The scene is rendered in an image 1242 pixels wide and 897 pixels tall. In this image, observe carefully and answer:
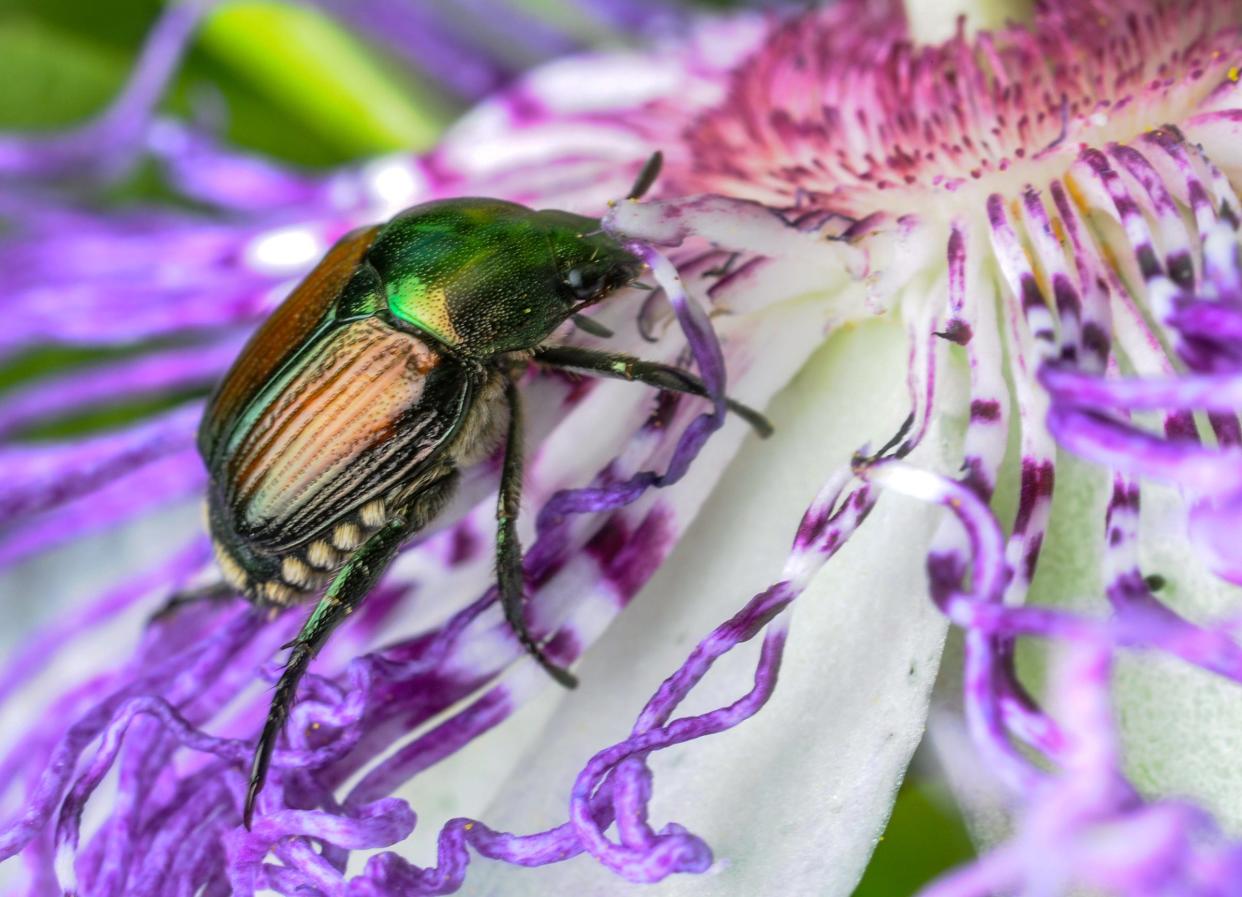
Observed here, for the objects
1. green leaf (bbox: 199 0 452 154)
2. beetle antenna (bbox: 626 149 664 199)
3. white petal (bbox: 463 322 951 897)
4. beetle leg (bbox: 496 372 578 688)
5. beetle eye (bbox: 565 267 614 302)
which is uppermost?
green leaf (bbox: 199 0 452 154)

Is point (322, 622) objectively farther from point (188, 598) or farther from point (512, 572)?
point (188, 598)

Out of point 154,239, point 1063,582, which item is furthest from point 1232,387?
point 154,239

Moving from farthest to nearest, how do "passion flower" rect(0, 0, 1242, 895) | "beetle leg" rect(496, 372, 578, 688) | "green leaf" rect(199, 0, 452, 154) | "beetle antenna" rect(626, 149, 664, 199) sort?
"green leaf" rect(199, 0, 452, 154)
"beetle antenna" rect(626, 149, 664, 199)
"beetle leg" rect(496, 372, 578, 688)
"passion flower" rect(0, 0, 1242, 895)

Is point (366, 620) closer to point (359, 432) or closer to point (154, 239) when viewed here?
point (359, 432)

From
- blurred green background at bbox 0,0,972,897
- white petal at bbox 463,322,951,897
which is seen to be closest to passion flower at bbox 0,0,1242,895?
white petal at bbox 463,322,951,897

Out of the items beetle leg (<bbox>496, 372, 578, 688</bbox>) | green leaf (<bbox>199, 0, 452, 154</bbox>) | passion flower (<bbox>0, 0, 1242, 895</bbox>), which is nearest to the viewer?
passion flower (<bbox>0, 0, 1242, 895</bbox>)

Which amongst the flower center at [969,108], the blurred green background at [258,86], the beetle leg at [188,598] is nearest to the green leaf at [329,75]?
the blurred green background at [258,86]

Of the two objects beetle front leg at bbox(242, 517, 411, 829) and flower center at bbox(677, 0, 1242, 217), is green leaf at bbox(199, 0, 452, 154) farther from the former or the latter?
beetle front leg at bbox(242, 517, 411, 829)
